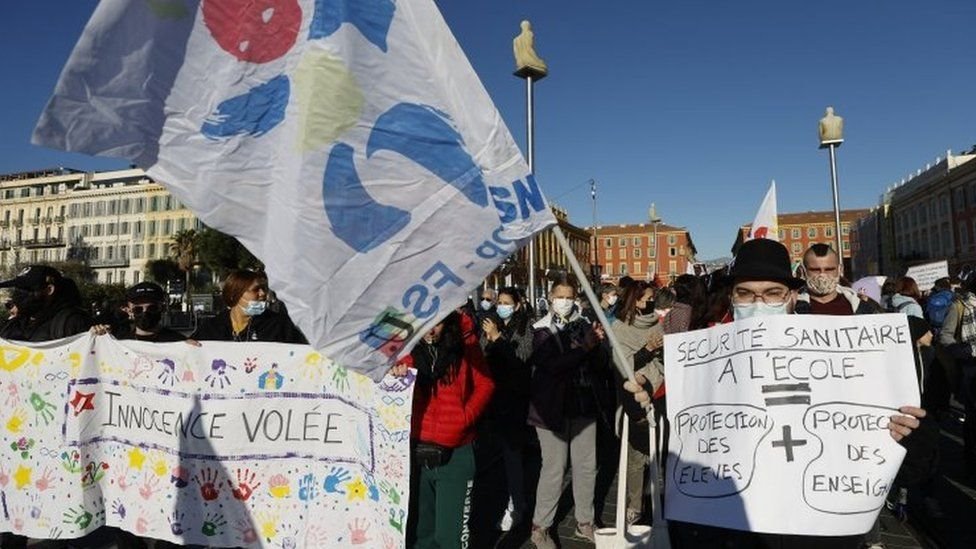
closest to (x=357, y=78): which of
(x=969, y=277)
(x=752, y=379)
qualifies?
(x=752, y=379)

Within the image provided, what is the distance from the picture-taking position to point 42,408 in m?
4.45

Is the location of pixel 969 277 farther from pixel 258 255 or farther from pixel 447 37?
pixel 258 255

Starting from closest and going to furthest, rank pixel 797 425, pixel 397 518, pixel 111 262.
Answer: pixel 797 425
pixel 397 518
pixel 111 262

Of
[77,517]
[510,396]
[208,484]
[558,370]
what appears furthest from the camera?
[510,396]

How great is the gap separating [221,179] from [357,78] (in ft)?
2.35

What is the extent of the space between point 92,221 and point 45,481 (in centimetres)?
10543

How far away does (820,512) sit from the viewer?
2.31 meters

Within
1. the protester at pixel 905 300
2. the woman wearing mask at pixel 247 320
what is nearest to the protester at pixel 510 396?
the woman wearing mask at pixel 247 320

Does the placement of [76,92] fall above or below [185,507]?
above

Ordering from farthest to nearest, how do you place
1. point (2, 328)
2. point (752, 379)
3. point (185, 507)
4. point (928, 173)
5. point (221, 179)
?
1. point (928, 173)
2. point (2, 328)
3. point (185, 507)
4. point (221, 179)
5. point (752, 379)

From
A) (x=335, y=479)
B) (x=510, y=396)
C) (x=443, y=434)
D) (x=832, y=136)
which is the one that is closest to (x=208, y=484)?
(x=335, y=479)

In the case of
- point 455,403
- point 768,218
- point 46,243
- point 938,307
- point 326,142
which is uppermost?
point 46,243

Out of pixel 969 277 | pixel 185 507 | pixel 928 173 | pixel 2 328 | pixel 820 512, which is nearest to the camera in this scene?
pixel 820 512

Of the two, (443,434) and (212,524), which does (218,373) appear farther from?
(443,434)
